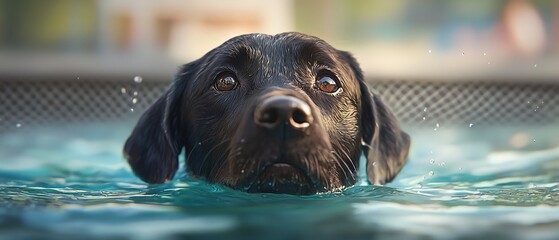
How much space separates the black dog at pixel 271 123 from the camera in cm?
336

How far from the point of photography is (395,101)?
344 inches

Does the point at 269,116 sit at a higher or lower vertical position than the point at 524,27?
lower

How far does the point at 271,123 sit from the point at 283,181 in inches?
12.4

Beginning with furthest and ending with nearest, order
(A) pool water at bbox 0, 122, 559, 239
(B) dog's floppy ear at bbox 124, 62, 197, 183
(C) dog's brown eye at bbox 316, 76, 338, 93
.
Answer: (B) dog's floppy ear at bbox 124, 62, 197, 183
(C) dog's brown eye at bbox 316, 76, 338, 93
(A) pool water at bbox 0, 122, 559, 239

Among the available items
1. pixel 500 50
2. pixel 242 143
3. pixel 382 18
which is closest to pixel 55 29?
pixel 382 18

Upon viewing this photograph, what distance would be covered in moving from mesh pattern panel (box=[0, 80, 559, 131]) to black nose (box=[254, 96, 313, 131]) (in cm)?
507

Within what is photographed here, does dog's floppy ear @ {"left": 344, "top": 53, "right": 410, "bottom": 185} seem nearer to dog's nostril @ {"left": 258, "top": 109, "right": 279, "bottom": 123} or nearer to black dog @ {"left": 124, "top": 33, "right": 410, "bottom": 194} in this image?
black dog @ {"left": 124, "top": 33, "right": 410, "bottom": 194}

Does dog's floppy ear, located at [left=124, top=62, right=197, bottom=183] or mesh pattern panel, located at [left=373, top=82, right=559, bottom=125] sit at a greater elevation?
mesh pattern panel, located at [left=373, top=82, right=559, bottom=125]

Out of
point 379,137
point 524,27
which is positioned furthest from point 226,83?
point 524,27

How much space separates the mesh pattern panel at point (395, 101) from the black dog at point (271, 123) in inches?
158

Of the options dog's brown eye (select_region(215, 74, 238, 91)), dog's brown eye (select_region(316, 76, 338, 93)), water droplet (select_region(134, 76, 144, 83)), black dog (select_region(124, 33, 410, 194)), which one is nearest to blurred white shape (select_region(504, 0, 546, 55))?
water droplet (select_region(134, 76, 144, 83))

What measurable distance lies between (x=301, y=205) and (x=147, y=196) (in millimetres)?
849

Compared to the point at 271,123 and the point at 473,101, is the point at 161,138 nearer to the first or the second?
the point at 271,123

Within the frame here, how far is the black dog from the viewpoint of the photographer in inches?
132
